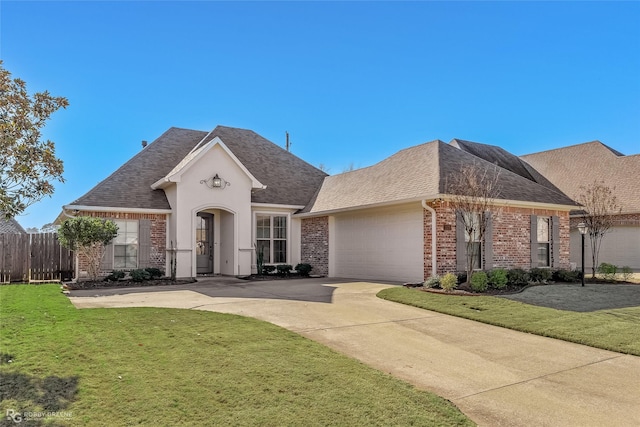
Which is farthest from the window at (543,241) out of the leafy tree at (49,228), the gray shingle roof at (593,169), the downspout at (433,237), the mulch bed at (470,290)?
the leafy tree at (49,228)

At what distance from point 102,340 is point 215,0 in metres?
9.59

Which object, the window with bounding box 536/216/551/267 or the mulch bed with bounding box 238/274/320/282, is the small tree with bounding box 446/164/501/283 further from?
the mulch bed with bounding box 238/274/320/282

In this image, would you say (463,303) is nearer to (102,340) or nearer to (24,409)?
(102,340)

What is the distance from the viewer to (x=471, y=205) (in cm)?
1274

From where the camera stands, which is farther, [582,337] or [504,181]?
[504,181]

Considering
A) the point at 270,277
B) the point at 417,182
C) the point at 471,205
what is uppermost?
the point at 417,182

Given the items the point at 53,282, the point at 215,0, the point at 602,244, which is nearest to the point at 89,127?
the point at 53,282

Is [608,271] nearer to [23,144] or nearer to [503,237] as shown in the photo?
[503,237]

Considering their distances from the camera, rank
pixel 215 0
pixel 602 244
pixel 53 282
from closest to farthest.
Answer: pixel 215 0 → pixel 53 282 → pixel 602 244

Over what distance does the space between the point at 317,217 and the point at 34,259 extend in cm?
1095

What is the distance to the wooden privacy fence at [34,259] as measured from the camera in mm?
15508

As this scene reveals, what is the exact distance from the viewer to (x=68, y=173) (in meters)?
6.02

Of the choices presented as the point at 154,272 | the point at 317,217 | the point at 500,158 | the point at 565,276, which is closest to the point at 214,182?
the point at 154,272

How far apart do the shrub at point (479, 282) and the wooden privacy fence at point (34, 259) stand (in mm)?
14212
